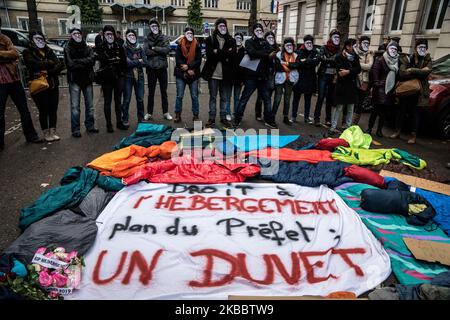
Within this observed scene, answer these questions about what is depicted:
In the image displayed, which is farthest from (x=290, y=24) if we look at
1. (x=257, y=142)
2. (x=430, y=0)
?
(x=257, y=142)

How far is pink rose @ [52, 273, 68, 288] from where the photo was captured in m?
2.67

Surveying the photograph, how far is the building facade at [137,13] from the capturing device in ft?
112

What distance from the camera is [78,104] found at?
6379 millimetres

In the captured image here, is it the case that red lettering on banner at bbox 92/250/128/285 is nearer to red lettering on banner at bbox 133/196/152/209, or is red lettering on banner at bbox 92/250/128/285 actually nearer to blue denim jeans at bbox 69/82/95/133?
red lettering on banner at bbox 133/196/152/209

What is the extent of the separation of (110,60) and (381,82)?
5.36 meters

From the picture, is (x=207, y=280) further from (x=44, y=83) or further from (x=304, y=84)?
(x=304, y=84)

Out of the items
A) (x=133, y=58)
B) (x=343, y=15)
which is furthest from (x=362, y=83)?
(x=133, y=58)

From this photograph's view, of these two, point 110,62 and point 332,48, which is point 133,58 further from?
point 332,48

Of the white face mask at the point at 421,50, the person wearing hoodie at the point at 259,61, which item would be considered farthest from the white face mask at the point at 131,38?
the white face mask at the point at 421,50

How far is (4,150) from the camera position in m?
5.87

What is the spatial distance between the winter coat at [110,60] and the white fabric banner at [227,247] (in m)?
3.07

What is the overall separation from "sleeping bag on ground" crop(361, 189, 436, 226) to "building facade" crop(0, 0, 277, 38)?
1272 inches

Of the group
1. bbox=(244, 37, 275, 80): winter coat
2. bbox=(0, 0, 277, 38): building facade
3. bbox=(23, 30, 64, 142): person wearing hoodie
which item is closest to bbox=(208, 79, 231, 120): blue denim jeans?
bbox=(244, 37, 275, 80): winter coat

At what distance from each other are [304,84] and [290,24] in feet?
60.1
